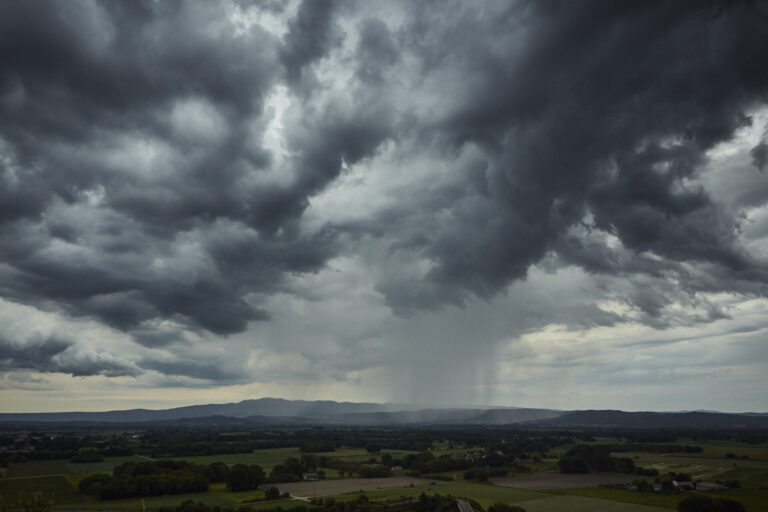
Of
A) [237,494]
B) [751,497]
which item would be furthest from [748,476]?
[237,494]

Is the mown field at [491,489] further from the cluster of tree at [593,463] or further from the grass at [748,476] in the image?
the cluster of tree at [593,463]

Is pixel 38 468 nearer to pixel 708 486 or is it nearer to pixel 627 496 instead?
pixel 627 496

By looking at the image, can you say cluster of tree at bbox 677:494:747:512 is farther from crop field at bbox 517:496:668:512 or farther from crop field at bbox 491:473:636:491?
crop field at bbox 491:473:636:491

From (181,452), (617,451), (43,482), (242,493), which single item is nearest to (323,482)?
(242,493)

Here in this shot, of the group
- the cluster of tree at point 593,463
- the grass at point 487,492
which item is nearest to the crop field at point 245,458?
the grass at point 487,492

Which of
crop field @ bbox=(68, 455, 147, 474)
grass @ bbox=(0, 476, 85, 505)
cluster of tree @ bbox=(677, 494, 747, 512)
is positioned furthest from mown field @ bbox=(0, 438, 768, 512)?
cluster of tree @ bbox=(677, 494, 747, 512)

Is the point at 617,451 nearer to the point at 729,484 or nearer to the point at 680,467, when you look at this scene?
the point at 680,467
